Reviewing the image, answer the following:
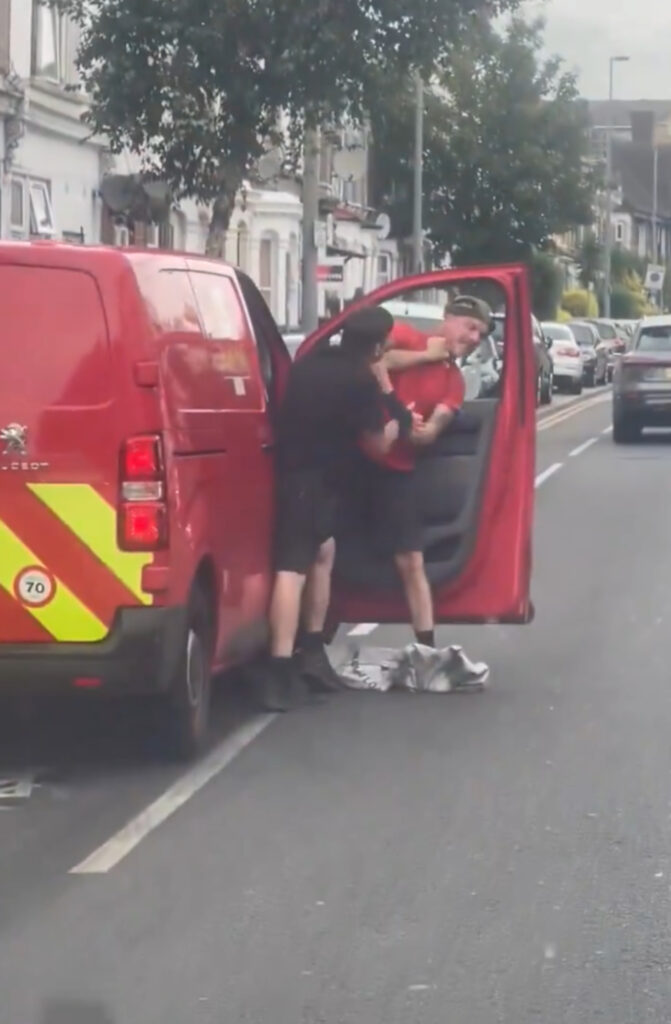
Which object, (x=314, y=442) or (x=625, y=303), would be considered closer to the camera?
(x=314, y=442)

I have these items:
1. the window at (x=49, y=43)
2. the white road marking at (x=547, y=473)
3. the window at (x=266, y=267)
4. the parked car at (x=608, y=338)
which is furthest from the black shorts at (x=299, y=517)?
the parked car at (x=608, y=338)

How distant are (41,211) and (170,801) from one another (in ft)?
85.8

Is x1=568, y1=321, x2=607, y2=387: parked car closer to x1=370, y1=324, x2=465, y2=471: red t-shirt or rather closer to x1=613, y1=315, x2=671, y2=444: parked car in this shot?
x1=613, y1=315, x2=671, y2=444: parked car

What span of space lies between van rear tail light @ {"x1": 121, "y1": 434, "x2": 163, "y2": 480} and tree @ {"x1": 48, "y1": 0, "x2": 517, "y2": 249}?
16551mm

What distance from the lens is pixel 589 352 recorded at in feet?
178

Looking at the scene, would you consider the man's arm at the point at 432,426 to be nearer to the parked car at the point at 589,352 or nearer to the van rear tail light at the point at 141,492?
the van rear tail light at the point at 141,492

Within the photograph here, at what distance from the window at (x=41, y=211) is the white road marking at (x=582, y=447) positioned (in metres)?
8.02

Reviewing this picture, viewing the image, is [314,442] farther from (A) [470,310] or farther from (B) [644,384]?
(B) [644,384]

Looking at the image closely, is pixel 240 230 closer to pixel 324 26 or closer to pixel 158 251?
pixel 324 26

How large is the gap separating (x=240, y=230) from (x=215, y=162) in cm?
2192

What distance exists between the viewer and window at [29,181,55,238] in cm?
3347

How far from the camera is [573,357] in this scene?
49.4 meters

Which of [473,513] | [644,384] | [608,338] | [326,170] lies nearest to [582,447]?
[644,384]

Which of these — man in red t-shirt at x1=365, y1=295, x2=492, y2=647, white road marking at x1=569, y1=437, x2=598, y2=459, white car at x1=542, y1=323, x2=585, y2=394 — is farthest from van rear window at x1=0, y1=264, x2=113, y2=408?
white car at x1=542, y1=323, x2=585, y2=394
